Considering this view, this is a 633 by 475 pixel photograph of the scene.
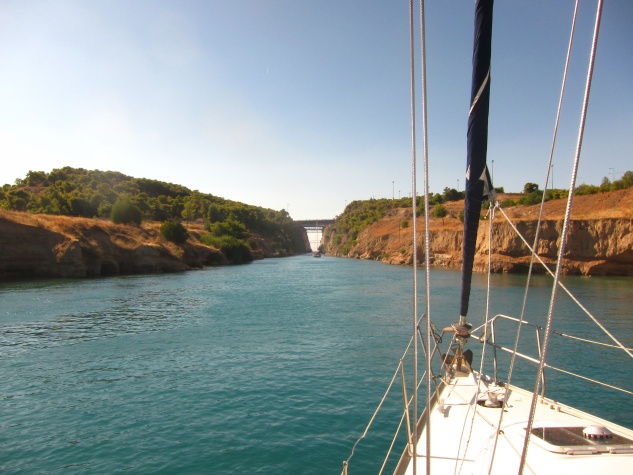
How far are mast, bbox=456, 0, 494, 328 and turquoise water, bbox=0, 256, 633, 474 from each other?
19.5ft

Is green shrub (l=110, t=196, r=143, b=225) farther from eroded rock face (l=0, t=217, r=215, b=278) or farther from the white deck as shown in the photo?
the white deck

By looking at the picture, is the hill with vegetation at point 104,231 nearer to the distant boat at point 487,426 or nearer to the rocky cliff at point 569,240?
the rocky cliff at point 569,240

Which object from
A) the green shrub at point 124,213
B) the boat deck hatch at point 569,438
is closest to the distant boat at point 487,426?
the boat deck hatch at point 569,438

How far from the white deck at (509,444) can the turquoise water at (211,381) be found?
2.96 m

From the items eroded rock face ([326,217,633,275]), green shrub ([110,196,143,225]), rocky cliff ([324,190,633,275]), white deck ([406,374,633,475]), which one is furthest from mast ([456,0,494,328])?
green shrub ([110,196,143,225])

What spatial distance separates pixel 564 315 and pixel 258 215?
132245mm

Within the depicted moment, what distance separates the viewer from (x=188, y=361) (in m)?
18.9

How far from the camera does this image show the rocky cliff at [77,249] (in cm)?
5347

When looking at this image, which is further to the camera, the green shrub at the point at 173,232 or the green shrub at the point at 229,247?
the green shrub at the point at 229,247

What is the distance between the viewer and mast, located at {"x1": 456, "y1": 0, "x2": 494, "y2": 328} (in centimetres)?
690

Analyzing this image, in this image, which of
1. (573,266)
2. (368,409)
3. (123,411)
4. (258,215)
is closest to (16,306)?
(123,411)

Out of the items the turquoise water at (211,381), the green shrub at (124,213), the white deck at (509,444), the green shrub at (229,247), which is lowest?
the green shrub at (229,247)

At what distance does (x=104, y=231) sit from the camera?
66.1 m

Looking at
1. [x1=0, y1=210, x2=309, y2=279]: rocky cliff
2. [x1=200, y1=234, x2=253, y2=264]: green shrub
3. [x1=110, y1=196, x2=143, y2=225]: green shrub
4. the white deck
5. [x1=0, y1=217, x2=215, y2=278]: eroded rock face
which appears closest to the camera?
the white deck
